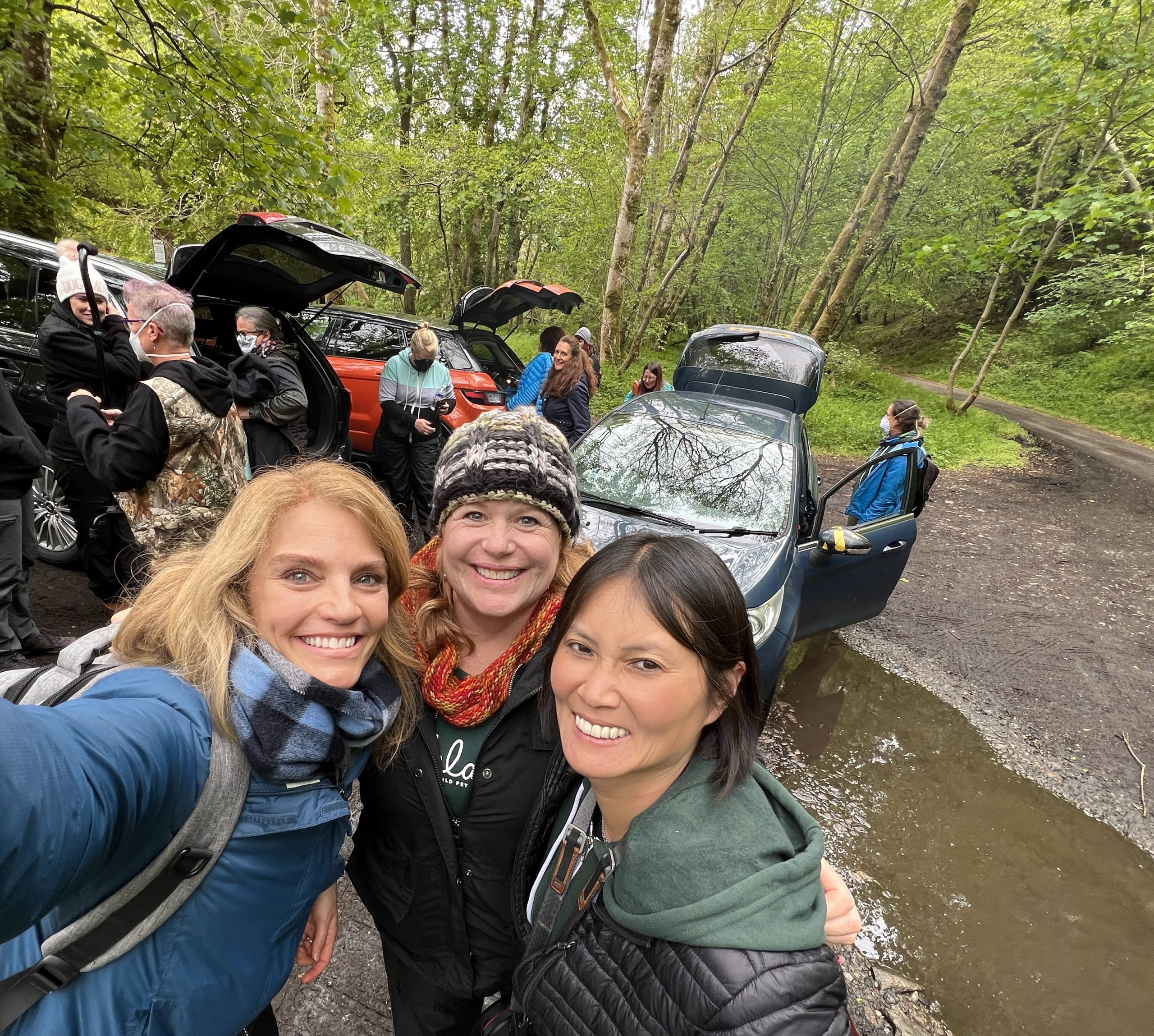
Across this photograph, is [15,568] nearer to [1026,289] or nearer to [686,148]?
[686,148]

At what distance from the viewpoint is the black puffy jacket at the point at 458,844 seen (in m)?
1.25

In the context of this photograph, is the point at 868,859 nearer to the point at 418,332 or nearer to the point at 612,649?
the point at 612,649

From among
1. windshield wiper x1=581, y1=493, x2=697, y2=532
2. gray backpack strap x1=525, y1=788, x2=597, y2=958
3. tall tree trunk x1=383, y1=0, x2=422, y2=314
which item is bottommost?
windshield wiper x1=581, y1=493, x2=697, y2=532

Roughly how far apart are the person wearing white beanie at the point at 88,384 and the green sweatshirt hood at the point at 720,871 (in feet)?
9.45

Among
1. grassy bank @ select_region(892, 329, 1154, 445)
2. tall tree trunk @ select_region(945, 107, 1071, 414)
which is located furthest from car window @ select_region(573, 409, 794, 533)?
grassy bank @ select_region(892, 329, 1154, 445)

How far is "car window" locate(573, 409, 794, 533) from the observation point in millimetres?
3512

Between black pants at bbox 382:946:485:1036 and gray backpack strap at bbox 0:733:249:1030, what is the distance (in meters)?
0.83

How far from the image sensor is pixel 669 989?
87 cm

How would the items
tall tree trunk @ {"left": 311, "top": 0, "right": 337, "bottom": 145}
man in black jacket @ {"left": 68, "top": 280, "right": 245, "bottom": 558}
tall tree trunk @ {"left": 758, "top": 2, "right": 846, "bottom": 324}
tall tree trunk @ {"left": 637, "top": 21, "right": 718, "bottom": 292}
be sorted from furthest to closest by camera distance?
tall tree trunk @ {"left": 758, "top": 2, "right": 846, "bottom": 324}, tall tree trunk @ {"left": 637, "top": 21, "right": 718, "bottom": 292}, tall tree trunk @ {"left": 311, "top": 0, "right": 337, "bottom": 145}, man in black jacket @ {"left": 68, "top": 280, "right": 245, "bottom": 558}

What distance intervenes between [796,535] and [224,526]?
313 cm

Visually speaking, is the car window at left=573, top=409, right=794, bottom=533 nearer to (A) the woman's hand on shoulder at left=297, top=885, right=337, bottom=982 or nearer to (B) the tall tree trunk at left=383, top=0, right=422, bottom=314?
(A) the woman's hand on shoulder at left=297, top=885, right=337, bottom=982

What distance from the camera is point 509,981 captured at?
58.1 inches

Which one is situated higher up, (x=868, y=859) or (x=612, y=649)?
(x=612, y=649)

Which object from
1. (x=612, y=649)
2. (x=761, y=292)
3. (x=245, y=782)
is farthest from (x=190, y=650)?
(x=761, y=292)
